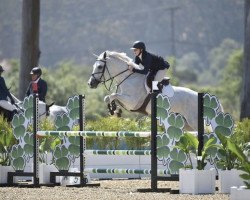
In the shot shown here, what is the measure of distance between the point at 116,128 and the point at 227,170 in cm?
595

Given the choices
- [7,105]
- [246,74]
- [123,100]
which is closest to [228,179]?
[123,100]

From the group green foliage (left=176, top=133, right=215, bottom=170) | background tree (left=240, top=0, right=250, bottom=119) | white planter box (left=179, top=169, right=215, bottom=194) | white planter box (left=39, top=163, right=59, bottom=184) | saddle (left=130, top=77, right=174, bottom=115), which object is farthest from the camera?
background tree (left=240, top=0, right=250, bottom=119)

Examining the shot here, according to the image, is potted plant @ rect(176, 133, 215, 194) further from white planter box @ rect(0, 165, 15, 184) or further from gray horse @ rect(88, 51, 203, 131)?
gray horse @ rect(88, 51, 203, 131)

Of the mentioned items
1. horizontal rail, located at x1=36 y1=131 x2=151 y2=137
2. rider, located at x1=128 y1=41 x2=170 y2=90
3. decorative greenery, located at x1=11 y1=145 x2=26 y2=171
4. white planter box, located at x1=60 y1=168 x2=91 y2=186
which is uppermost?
A: rider, located at x1=128 y1=41 x2=170 y2=90

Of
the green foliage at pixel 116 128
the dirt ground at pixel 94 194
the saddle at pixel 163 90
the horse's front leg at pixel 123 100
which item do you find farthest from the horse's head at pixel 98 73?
the dirt ground at pixel 94 194

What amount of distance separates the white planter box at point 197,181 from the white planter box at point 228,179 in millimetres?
115

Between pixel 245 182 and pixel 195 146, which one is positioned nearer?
pixel 245 182

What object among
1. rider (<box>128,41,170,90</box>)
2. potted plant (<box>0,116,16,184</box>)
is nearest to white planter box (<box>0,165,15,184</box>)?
potted plant (<box>0,116,16,184</box>)

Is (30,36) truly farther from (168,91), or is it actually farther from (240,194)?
(240,194)

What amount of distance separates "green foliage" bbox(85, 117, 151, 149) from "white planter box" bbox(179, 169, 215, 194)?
16.3 feet

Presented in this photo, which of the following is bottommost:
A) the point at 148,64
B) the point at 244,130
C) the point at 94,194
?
the point at 94,194

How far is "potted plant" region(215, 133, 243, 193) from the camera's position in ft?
45.5

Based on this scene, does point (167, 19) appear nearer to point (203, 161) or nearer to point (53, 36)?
point (53, 36)

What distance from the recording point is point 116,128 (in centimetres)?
1973
